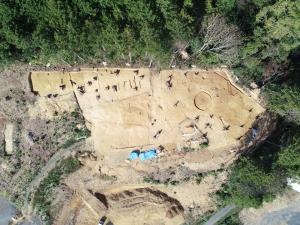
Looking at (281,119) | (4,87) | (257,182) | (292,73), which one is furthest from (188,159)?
(4,87)

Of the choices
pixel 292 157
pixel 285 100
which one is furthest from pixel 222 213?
pixel 285 100

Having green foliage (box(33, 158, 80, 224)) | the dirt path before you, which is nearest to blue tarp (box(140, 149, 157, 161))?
the dirt path

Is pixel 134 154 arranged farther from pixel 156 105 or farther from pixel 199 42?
pixel 199 42

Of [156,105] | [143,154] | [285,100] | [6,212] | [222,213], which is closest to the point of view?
[285,100]

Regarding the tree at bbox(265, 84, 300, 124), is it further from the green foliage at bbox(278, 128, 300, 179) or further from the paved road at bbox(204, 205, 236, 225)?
the paved road at bbox(204, 205, 236, 225)

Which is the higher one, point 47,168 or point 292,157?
point 292,157

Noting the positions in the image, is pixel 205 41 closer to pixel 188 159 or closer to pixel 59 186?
pixel 188 159
